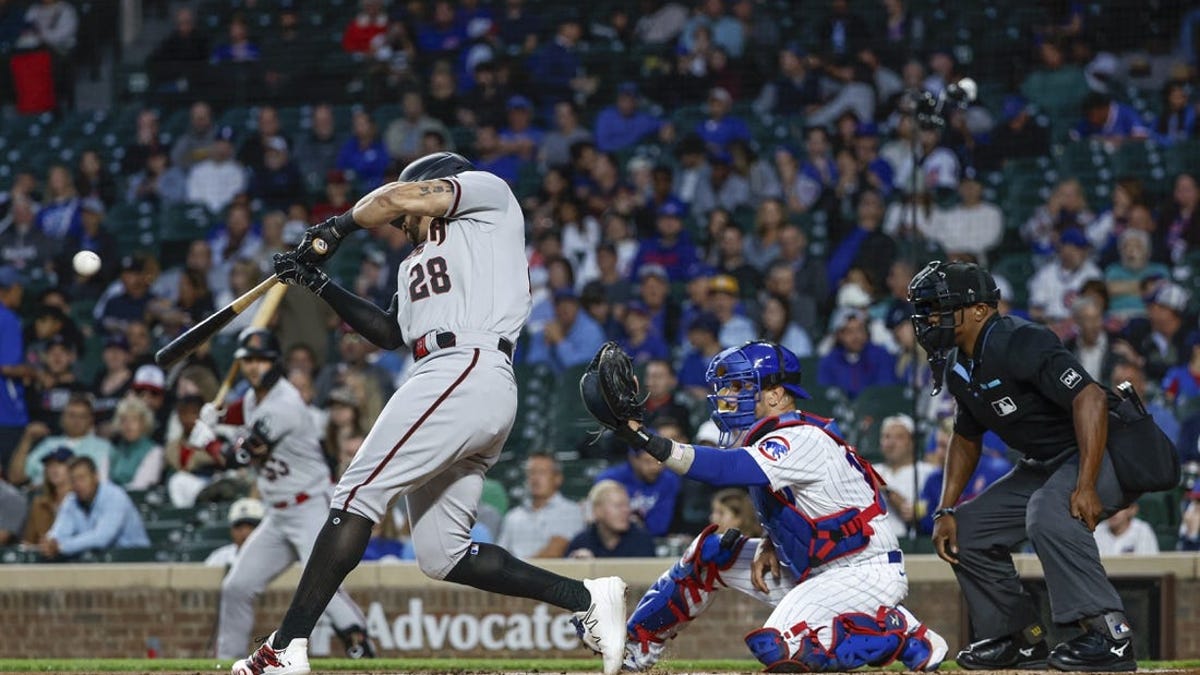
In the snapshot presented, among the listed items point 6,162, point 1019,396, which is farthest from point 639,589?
point 6,162

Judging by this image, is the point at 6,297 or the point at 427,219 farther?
the point at 6,297

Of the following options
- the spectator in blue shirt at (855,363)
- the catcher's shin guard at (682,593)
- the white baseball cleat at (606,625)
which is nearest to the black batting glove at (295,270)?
the white baseball cleat at (606,625)

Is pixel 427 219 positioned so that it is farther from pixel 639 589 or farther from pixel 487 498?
pixel 487 498

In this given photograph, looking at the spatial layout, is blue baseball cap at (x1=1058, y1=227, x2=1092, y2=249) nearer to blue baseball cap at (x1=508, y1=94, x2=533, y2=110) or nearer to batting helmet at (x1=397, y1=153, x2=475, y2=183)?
blue baseball cap at (x1=508, y1=94, x2=533, y2=110)

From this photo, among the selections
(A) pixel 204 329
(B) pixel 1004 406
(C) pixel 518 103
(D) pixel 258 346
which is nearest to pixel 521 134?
(C) pixel 518 103

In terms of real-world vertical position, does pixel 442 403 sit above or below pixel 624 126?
below

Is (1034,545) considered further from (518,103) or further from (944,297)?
(518,103)

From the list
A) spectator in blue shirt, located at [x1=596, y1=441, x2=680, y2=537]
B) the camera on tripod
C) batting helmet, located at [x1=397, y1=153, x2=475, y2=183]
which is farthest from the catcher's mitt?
spectator in blue shirt, located at [x1=596, y1=441, x2=680, y2=537]
